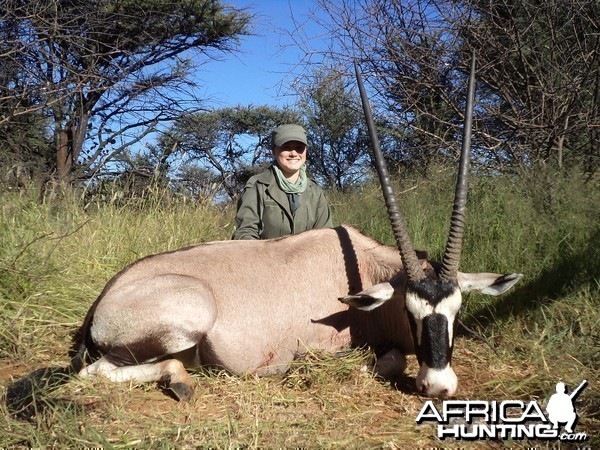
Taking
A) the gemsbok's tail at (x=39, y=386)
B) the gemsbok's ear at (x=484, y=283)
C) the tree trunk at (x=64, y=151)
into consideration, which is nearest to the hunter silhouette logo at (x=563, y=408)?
the gemsbok's ear at (x=484, y=283)

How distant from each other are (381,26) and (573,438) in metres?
4.94

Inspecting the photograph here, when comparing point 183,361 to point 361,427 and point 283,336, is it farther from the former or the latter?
point 361,427

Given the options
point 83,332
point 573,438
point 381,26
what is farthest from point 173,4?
point 573,438

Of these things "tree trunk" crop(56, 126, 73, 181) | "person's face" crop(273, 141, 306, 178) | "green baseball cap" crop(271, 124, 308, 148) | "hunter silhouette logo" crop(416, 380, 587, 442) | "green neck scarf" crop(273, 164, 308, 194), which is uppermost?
"tree trunk" crop(56, 126, 73, 181)

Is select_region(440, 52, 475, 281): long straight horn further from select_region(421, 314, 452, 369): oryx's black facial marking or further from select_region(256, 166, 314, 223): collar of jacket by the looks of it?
select_region(256, 166, 314, 223): collar of jacket

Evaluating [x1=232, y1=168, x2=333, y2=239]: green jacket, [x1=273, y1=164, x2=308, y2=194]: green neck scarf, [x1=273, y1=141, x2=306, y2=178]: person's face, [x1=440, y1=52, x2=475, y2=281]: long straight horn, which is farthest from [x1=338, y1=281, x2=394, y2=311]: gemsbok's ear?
[x1=273, y1=141, x2=306, y2=178]: person's face

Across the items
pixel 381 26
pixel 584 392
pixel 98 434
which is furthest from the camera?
pixel 381 26

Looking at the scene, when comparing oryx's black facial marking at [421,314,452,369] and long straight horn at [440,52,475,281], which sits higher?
long straight horn at [440,52,475,281]

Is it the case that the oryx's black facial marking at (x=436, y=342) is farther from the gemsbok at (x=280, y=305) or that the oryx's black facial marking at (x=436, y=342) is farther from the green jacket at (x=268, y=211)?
the green jacket at (x=268, y=211)

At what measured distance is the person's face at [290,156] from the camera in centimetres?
490

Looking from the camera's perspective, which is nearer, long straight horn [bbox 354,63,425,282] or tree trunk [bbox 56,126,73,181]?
long straight horn [bbox 354,63,425,282]

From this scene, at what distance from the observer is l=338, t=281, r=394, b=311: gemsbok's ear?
132 inches

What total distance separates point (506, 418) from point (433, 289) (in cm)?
77

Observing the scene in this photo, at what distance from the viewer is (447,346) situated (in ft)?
9.84
